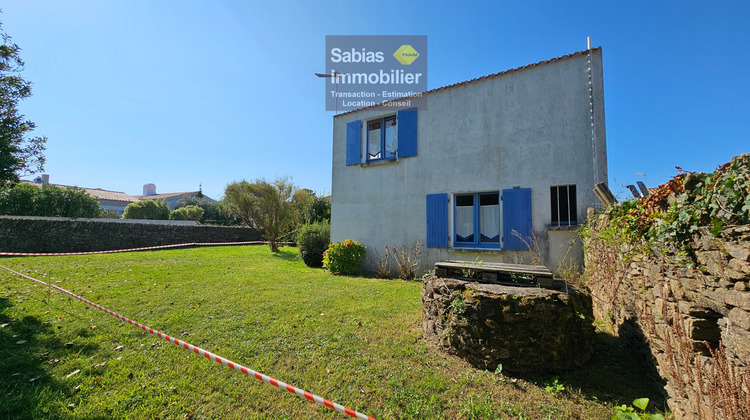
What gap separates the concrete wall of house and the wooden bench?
12.6ft

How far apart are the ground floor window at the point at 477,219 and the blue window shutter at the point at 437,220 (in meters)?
0.31

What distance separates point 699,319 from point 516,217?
518 cm

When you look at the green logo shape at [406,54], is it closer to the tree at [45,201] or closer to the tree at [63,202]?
the tree at [45,201]

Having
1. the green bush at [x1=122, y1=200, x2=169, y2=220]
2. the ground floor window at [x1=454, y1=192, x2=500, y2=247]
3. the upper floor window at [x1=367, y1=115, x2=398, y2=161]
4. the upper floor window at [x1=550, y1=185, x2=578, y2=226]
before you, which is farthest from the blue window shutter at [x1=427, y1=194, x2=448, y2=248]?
the green bush at [x1=122, y1=200, x2=169, y2=220]

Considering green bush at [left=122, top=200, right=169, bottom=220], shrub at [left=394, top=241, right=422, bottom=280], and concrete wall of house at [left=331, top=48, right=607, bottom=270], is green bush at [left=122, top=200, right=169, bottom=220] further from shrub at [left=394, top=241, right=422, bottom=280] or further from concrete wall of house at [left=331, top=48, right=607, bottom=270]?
shrub at [left=394, top=241, right=422, bottom=280]

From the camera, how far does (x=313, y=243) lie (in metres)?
10.8

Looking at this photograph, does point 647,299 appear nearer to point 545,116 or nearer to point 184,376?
point 184,376

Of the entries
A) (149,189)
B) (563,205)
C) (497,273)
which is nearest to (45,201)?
(497,273)

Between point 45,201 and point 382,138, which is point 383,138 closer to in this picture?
point 382,138

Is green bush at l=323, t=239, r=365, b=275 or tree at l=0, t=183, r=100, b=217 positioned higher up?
tree at l=0, t=183, r=100, b=217

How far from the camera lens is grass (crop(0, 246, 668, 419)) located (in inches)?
92.9

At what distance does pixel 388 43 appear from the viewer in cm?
905

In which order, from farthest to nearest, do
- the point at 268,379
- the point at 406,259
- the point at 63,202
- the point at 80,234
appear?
the point at 63,202 → the point at 80,234 → the point at 406,259 → the point at 268,379

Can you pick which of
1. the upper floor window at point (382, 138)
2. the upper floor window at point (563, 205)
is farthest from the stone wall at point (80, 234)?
the upper floor window at point (563, 205)
